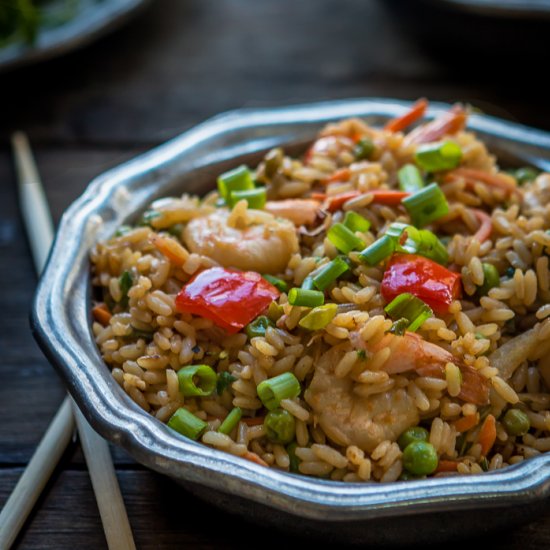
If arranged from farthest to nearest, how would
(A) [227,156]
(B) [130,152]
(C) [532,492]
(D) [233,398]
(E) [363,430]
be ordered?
(B) [130,152] < (A) [227,156] < (D) [233,398] < (E) [363,430] < (C) [532,492]

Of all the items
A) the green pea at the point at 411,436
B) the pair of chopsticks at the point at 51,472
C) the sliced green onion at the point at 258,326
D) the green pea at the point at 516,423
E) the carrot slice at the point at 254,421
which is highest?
the sliced green onion at the point at 258,326

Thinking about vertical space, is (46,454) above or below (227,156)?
below

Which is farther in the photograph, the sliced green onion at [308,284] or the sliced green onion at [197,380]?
the sliced green onion at [308,284]

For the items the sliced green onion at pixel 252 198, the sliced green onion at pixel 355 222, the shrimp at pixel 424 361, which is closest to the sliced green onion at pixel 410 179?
the sliced green onion at pixel 355 222

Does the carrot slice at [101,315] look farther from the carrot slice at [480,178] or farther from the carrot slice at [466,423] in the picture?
the carrot slice at [480,178]

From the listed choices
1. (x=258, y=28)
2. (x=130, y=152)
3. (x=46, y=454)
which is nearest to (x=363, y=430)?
(x=46, y=454)

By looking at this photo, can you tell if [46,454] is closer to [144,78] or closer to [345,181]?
[345,181]
